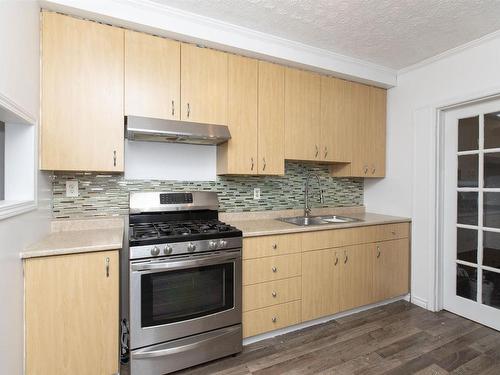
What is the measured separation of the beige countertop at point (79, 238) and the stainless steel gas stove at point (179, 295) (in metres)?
0.12

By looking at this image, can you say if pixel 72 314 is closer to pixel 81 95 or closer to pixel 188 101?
pixel 81 95

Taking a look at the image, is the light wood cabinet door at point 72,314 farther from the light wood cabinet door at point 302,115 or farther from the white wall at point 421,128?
the white wall at point 421,128

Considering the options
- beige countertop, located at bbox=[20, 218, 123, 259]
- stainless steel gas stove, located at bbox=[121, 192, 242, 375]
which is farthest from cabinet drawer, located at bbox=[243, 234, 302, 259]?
beige countertop, located at bbox=[20, 218, 123, 259]

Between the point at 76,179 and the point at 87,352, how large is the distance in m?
1.19

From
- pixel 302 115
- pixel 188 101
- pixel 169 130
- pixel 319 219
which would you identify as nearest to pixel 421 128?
pixel 302 115

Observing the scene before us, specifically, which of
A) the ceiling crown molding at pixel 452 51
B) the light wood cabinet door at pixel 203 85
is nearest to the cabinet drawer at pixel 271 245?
the light wood cabinet door at pixel 203 85

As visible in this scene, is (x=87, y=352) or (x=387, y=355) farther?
(x=387, y=355)

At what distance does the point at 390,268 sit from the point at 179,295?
7.01 feet

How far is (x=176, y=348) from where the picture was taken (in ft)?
5.81

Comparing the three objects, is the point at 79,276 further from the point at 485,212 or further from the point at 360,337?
the point at 485,212

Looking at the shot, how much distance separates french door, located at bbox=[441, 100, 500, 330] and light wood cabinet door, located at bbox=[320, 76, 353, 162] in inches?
36.5

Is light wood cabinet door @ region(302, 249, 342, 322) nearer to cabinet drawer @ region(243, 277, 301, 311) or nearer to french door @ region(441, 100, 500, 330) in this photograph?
cabinet drawer @ region(243, 277, 301, 311)

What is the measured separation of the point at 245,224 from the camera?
2.40 m

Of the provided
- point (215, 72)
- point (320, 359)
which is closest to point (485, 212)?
point (320, 359)
